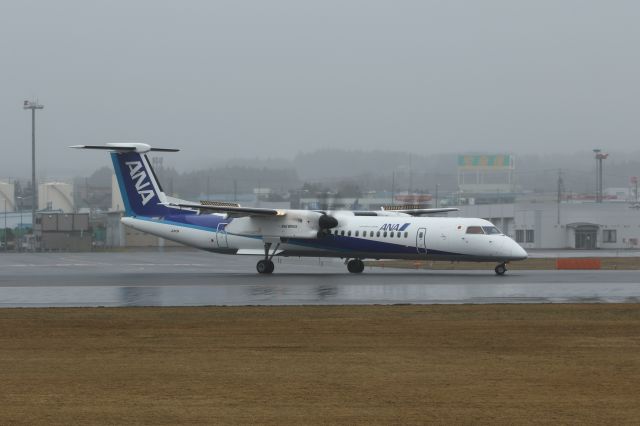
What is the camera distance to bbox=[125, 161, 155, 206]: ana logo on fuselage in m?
42.2

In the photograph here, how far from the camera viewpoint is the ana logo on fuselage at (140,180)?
139 feet

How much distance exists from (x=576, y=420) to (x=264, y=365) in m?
5.84

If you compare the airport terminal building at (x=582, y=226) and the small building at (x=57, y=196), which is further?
the small building at (x=57, y=196)

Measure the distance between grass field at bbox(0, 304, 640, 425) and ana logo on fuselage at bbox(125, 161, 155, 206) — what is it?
18.8 metres

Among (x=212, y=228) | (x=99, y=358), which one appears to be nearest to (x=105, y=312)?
(x=99, y=358)

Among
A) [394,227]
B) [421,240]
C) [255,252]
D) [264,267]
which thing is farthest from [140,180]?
[421,240]

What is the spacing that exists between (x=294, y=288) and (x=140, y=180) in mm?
13559

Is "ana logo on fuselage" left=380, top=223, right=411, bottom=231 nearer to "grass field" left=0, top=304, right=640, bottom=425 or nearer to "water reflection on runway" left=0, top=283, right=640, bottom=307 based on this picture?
"water reflection on runway" left=0, top=283, right=640, bottom=307

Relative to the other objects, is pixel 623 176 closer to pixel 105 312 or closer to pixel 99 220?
pixel 99 220

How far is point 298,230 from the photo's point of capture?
40594 mm

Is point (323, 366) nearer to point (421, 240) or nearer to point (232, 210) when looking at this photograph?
point (421, 240)

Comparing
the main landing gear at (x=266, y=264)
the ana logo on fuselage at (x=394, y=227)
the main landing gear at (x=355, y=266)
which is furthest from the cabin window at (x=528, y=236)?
the main landing gear at (x=266, y=264)

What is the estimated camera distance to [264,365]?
15594 mm

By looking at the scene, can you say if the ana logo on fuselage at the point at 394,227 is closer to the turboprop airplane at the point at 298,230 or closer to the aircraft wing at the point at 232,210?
the turboprop airplane at the point at 298,230
